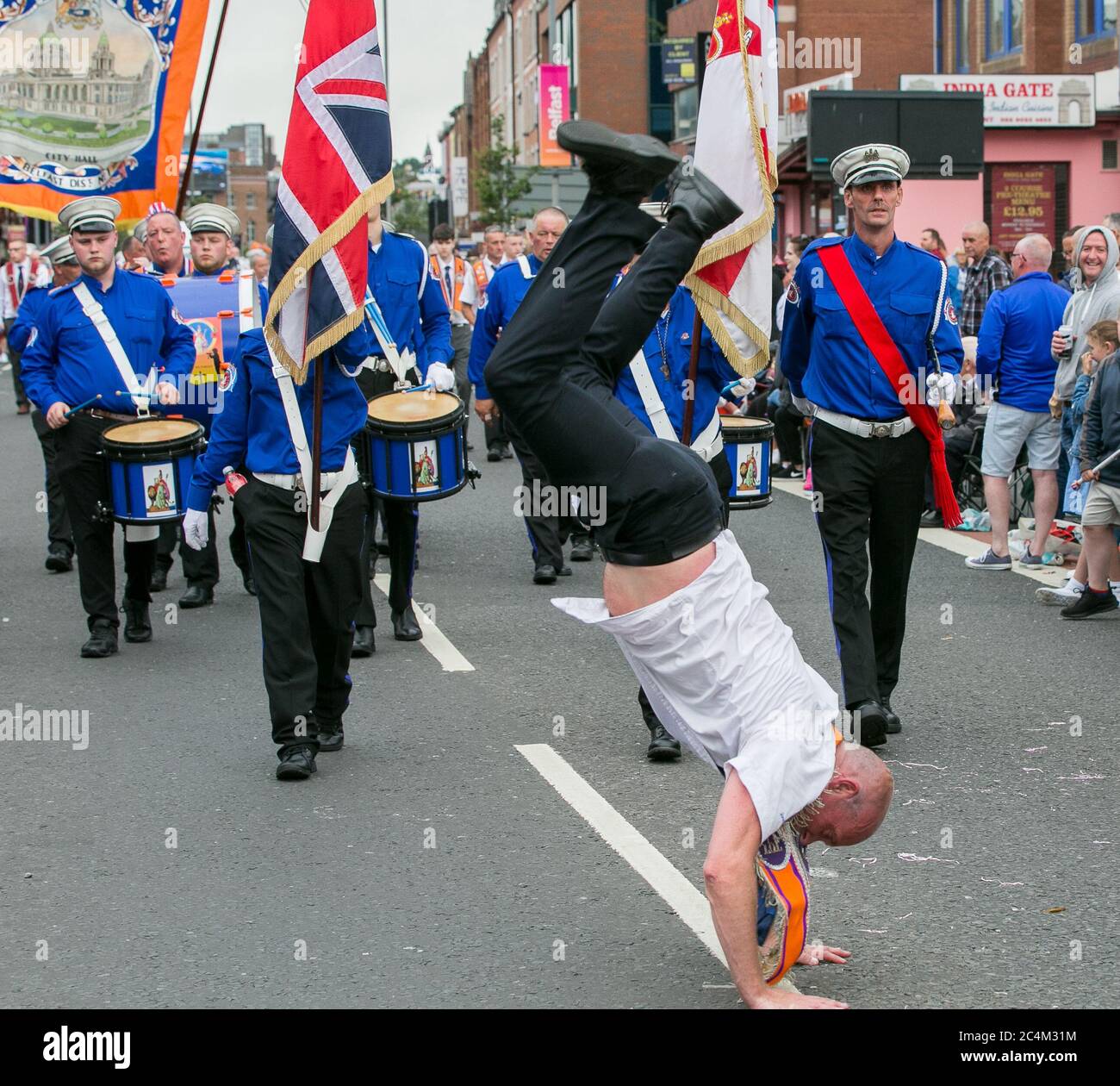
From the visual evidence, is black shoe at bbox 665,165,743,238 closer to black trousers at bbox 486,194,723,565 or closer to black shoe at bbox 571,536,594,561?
black trousers at bbox 486,194,723,565

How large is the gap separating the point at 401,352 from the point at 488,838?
4.63 m

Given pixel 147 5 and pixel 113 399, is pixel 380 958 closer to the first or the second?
pixel 113 399

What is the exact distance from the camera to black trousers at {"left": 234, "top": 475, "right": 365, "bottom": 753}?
694 cm

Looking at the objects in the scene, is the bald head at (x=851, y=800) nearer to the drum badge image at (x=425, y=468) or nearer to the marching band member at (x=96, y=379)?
the drum badge image at (x=425, y=468)

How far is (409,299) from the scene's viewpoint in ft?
32.8

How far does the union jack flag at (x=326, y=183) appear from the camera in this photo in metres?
Result: 6.92

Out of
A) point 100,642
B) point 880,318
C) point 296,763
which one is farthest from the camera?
point 100,642

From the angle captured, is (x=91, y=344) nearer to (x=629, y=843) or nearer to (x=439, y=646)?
(x=439, y=646)

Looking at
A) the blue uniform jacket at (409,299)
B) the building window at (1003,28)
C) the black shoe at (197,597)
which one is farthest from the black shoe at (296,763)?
the building window at (1003,28)

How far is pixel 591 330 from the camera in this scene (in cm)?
462

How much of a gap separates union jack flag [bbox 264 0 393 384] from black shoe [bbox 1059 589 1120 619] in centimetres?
497

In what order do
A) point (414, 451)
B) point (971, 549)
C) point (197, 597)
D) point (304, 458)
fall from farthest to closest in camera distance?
1. point (971, 549)
2. point (197, 597)
3. point (414, 451)
4. point (304, 458)

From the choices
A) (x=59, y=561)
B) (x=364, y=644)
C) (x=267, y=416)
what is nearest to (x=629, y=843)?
(x=267, y=416)

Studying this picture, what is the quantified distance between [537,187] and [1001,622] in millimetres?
30557
